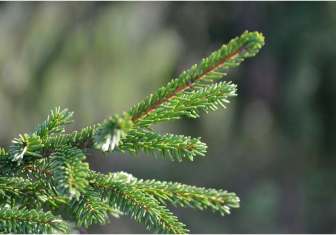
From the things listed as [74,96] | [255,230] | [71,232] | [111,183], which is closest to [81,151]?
[111,183]

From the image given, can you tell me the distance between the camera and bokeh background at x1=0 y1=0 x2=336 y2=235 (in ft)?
8.26

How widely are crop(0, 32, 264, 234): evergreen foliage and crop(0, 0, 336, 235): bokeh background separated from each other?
2227mm

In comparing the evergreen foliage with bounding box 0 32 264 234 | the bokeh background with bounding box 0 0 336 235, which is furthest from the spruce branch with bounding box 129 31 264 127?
the bokeh background with bounding box 0 0 336 235

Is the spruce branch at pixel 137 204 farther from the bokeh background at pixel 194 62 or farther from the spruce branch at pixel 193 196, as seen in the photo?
the bokeh background at pixel 194 62

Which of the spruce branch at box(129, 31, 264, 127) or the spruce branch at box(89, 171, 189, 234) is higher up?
the spruce branch at box(129, 31, 264, 127)

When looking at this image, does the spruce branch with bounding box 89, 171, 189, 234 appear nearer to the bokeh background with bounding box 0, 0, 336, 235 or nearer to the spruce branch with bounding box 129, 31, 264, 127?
the spruce branch with bounding box 129, 31, 264, 127

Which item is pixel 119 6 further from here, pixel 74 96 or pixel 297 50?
pixel 297 50

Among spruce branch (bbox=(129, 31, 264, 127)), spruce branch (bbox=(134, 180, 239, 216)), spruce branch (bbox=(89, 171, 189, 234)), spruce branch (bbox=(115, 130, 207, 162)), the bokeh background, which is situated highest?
the bokeh background

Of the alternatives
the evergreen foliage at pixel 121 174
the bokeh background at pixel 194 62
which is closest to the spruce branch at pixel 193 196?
the evergreen foliage at pixel 121 174

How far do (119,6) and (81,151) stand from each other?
2549 millimetres

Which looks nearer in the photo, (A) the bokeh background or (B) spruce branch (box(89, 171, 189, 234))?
(B) spruce branch (box(89, 171, 189, 234))

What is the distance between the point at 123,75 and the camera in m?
2.87

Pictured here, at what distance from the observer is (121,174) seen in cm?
39

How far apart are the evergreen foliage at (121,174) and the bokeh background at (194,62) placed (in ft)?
7.31
